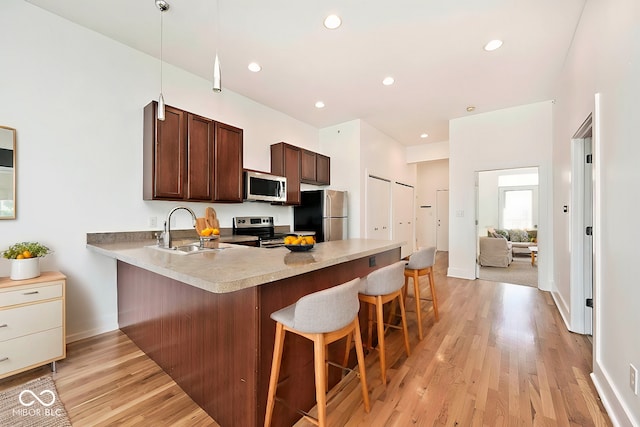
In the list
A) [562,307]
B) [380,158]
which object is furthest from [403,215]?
[562,307]

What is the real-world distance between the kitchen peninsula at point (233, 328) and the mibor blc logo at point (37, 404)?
0.58m

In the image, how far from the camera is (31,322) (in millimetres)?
1861

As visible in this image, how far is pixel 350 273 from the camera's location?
2070mm

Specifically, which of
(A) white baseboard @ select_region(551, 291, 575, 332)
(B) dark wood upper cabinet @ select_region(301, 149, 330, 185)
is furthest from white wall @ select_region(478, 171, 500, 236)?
(B) dark wood upper cabinet @ select_region(301, 149, 330, 185)

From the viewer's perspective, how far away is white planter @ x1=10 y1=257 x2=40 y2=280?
1.90 meters

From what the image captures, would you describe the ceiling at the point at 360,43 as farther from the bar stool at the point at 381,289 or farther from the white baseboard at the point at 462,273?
the white baseboard at the point at 462,273

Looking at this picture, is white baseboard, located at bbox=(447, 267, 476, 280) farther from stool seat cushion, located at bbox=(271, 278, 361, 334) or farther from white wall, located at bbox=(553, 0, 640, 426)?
stool seat cushion, located at bbox=(271, 278, 361, 334)

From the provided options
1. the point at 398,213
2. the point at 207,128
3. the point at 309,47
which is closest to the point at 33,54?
the point at 207,128

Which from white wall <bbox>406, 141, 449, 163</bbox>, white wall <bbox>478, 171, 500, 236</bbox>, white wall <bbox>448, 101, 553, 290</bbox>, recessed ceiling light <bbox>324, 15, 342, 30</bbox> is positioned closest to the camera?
recessed ceiling light <bbox>324, 15, 342, 30</bbox>

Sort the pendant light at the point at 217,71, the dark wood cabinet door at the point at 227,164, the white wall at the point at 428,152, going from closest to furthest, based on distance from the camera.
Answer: the pendant light at the point at 217,71 < the dark wood cabinet door at the point at 227,164 < the white wall at the point at 428,152

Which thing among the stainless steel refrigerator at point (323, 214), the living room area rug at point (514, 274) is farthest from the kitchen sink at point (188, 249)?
the living room area rug at point (514, 274)

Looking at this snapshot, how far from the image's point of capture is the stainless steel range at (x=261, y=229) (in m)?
3.68

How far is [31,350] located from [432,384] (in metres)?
2.85

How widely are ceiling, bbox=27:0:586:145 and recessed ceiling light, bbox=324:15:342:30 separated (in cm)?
4
